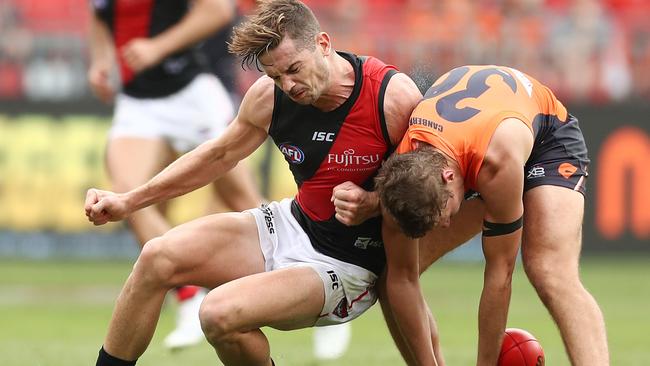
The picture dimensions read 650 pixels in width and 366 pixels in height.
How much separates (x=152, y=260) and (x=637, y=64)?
11.8m

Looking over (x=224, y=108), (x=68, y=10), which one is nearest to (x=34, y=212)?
(x=68, y=10)

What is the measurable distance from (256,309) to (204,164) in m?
0.91

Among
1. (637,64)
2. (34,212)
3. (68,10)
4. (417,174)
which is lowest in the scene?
(34,212)

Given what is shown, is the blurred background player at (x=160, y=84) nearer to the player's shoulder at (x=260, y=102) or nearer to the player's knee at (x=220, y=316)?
the player's shoulder at (x=260, y=102)

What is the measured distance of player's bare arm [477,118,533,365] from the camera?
18.6 ft

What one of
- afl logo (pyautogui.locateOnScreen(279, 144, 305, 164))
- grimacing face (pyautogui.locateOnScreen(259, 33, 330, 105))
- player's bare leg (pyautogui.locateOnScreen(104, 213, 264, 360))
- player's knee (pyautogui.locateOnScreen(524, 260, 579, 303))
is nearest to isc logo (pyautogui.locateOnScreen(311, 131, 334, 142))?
afl logo (pyautogui.locateOnScreen(279, 144, 305, 164))

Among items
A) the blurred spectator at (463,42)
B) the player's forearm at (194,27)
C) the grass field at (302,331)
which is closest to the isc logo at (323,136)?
the grass field at (302,331)

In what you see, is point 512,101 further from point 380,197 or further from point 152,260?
point 152,260

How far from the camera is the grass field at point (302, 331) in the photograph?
27.9 feet

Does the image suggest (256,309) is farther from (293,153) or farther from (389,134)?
(389,134)

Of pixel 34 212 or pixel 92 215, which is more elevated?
pixel 92 215

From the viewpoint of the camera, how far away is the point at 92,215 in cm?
605

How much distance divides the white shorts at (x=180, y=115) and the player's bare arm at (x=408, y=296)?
3496mm

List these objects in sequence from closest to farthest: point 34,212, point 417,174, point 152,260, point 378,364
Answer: point 417,174 → point 152,260 → point 378,364 → point 34,212
